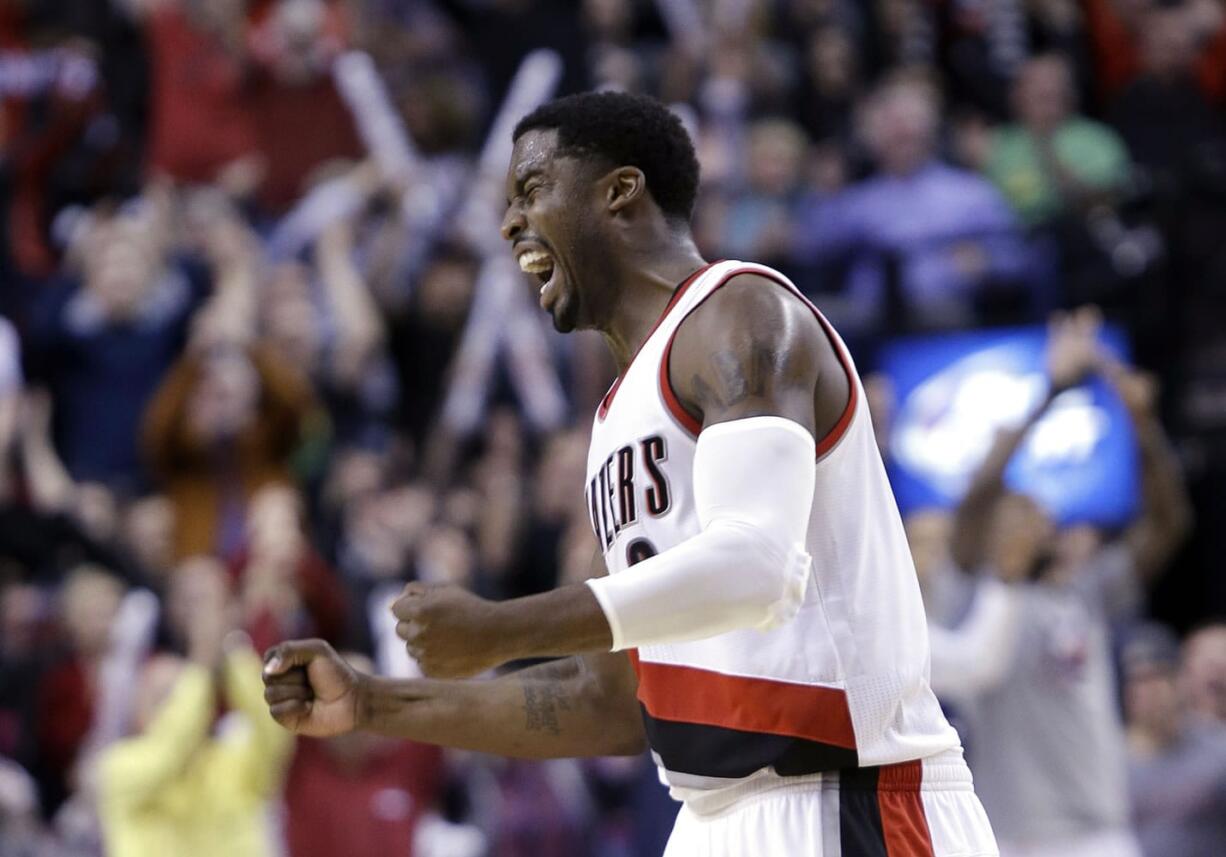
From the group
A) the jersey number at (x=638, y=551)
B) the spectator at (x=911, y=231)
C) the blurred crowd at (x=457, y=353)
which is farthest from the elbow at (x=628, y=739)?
the spectator at (x=911, y=231)

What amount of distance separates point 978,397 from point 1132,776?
2.65 metres

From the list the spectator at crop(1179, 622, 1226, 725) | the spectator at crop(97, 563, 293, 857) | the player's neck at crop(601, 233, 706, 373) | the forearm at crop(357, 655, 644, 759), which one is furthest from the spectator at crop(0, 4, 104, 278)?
the player's neck at crop(601, 233, 706, 373)

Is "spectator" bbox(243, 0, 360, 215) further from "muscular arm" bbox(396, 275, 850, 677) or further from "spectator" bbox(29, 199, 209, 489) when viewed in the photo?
"muscular arm" bbox(396, 275, 850, 677)

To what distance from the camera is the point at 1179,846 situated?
8.46 m

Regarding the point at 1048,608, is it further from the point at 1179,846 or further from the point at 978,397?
the point at 978,397

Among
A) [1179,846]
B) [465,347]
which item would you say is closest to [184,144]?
[465,347]

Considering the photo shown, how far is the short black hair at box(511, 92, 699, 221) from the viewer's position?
3902mm

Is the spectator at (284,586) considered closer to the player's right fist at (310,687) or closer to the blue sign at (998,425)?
the blue sign at (998,425)

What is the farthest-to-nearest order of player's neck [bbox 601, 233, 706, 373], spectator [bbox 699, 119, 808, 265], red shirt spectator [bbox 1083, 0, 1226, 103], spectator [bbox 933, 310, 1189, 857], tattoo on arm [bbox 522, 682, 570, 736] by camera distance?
1. red shirt spectator [bbox 1083, 0, 1226, 103]
2. spectator [bbox 699, 119, 808, 265]
3. spectator [bbox 933, 310, 1189, 857]
4. tattoo on arm [bbox 522, 682, 570, 736]
5. player's neck [bbox 601, 233, 706, 373]

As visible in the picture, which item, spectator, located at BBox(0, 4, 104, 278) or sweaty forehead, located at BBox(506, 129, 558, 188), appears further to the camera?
spectator, located at BBox(0, 4, 104, 278)

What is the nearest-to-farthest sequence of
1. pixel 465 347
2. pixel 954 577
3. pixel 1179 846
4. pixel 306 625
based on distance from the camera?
1. pixel 954 577
2. pixel 1179 846
3. pixel 306 625
4. pixel 465 347

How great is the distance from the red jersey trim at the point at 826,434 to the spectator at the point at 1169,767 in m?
5.36

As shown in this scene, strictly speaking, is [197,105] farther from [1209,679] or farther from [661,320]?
[661,320]

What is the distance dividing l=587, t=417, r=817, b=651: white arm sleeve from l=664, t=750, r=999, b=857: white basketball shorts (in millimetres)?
484
